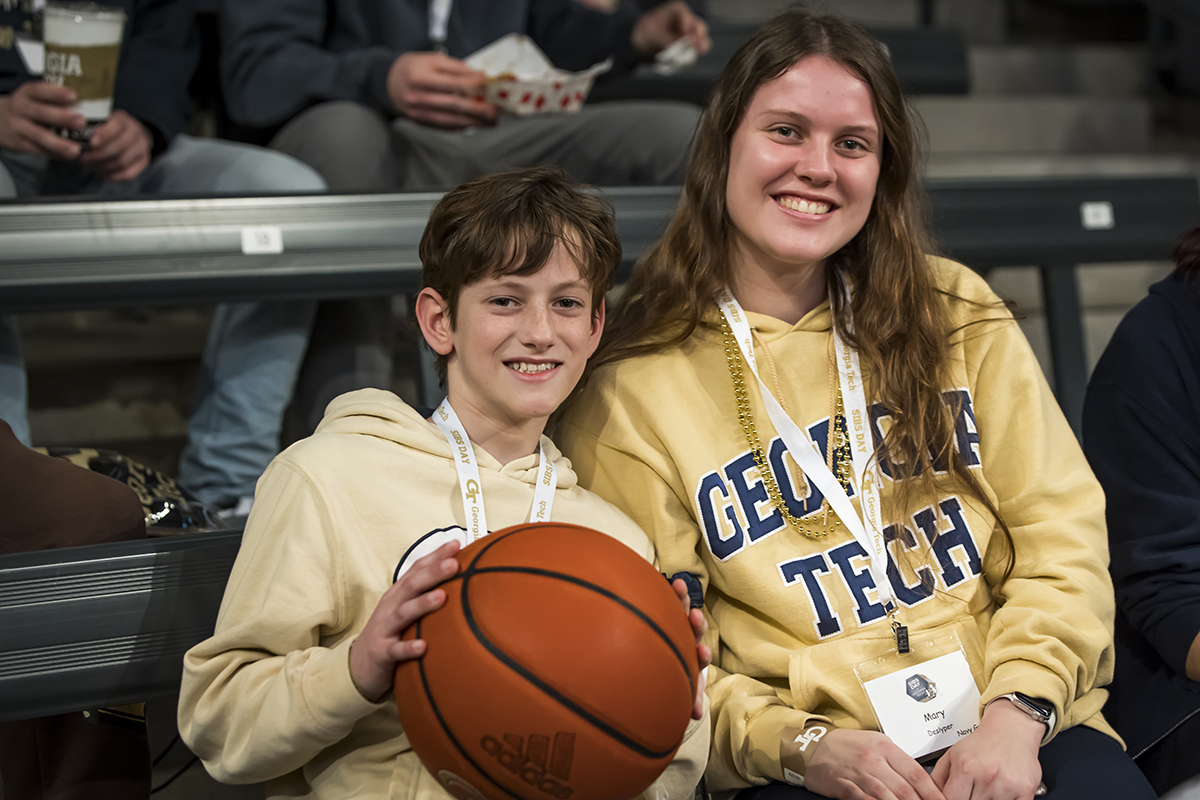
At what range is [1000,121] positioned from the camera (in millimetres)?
3877

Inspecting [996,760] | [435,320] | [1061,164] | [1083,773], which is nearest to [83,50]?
[435,320]

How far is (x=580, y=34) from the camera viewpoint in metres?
2.95

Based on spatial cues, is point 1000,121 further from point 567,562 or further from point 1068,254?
point 567,562

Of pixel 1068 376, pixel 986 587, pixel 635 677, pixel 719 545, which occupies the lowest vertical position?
pixel 1068 376

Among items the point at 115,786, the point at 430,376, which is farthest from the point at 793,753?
the point at 430,376

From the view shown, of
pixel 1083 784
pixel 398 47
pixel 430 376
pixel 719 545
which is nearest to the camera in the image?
pixel 1083 784


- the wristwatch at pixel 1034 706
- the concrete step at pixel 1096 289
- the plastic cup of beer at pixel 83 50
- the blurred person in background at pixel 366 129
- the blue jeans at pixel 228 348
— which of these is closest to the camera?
the wristwatch at pixel 1034 706

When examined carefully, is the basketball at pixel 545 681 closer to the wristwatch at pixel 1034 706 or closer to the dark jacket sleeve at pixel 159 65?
the wristwatch at pixel 1034 706

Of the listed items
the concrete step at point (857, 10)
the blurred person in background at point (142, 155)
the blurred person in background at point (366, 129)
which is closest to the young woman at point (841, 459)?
the blurred person in background at point (366, 129)

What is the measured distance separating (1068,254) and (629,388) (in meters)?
1.73

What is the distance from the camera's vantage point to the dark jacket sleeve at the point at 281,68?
98.3 inches

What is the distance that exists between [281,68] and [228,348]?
2.43 feet

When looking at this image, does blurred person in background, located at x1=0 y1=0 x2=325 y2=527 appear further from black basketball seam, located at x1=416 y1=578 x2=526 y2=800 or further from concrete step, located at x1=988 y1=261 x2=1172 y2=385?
concrete step, located at x1=988 y1=261 x2=1172 y2=385

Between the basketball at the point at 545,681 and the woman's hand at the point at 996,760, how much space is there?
433 millimetres
